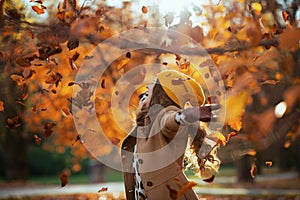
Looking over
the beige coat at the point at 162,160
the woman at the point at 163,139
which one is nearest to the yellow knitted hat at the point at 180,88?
A: the woman at the point at 163,139

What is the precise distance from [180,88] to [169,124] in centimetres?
44

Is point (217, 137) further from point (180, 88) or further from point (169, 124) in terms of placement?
point (169, 124)

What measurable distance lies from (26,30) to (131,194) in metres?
1.59

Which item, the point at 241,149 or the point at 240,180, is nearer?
the point at 241,149

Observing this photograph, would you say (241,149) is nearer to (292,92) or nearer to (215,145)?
(215,145)

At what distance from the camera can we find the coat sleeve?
10.3ft

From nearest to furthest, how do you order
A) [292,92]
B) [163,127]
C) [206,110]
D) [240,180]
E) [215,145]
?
1. [292,92]
2. [206,110]
3. [163,127]
4. [215,145]
5. [240,180]

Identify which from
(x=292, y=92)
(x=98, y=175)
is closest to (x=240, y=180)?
(x=98, y=175)

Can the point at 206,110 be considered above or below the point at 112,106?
above

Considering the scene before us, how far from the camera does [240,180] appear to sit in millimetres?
16219

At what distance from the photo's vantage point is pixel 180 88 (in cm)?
353

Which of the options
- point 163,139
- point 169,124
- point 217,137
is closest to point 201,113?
point 169,124

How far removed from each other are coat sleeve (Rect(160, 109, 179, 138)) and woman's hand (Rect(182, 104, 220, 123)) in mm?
161

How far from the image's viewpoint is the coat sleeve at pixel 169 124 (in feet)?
10.3
